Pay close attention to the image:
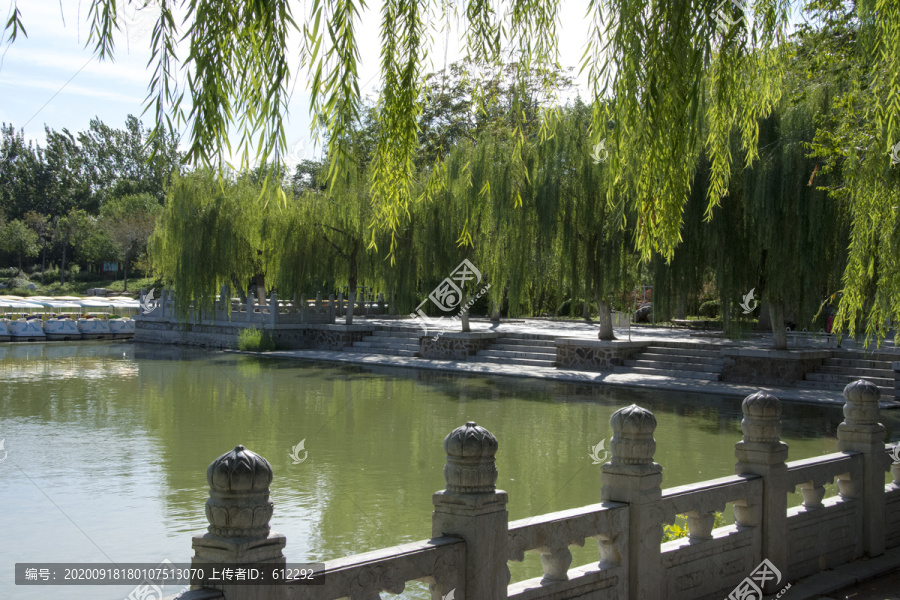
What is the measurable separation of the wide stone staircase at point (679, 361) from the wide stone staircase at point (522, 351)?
85.1 inches

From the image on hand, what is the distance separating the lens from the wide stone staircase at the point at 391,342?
22125 mm

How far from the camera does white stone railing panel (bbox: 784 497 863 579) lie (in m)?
4.91

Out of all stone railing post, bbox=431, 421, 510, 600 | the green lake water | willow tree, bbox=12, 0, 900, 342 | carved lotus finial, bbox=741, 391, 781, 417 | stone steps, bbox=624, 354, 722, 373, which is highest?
willow tree, bbox=12, 0, 900, 342

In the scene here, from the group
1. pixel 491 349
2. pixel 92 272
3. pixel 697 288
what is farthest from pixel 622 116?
pixel 92 272

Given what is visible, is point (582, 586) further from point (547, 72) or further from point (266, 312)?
point (266, 312)

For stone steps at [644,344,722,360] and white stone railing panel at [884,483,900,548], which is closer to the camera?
white stone railing panel at [884,483,900,548]

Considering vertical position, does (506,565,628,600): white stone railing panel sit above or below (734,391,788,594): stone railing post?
below

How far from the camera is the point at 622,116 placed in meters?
3.18

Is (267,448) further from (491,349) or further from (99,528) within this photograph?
(491,349)

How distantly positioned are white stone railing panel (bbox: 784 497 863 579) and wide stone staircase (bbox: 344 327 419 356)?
16.6 metres

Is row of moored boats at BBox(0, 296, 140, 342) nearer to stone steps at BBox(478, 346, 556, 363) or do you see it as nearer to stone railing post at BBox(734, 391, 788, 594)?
stone steps at BBox(478, 346, 556, 363)

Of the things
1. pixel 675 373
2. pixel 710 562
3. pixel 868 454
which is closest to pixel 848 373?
pixel 675 373

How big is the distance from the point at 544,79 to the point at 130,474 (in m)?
6.96

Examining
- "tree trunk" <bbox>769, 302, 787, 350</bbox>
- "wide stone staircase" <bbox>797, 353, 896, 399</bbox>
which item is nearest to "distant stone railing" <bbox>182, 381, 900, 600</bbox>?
"wide stone staircase" <bbox>797, 353, 896, 399</bbox>
